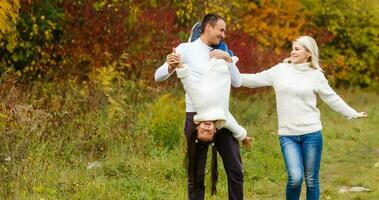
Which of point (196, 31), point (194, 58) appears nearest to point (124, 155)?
point (196, 31)

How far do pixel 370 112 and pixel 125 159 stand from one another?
9867mm

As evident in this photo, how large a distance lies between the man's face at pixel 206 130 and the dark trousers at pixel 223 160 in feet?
0.47

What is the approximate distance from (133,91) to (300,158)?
592 centimetres

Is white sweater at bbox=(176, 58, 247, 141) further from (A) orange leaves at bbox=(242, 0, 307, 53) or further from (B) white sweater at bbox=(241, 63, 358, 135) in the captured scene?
(A) orange leaves at bbox=(242, 0, 307, 53)

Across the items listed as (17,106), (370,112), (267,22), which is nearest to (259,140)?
(17,106)

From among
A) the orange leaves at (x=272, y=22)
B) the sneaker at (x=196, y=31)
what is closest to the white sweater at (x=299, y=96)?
the sneaker at (x=196, y=31)

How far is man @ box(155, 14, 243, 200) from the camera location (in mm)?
6613

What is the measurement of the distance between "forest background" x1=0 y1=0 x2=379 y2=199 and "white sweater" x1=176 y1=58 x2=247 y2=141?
179 cm

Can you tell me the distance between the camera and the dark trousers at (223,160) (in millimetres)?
6750

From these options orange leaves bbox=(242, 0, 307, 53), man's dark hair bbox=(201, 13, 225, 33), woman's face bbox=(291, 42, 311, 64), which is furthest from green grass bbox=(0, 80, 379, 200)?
orange leaves bbox=(242, 0, 307, 53)

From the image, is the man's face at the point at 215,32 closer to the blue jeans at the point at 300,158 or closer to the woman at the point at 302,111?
the woman at the point at 302,111

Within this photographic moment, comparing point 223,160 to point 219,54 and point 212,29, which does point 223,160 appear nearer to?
point 219,54

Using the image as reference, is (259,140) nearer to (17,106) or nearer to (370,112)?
(17,106)

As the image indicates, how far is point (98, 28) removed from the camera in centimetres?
1415
